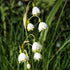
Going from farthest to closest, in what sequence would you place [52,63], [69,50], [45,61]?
[69,50]
[52,63]
[45,61]

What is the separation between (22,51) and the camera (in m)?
1.33

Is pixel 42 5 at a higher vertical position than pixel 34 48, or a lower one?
higher

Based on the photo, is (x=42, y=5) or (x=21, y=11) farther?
(x=21, y=11)

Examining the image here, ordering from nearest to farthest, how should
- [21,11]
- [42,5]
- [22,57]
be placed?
[22,57], [42,5], [21,11]

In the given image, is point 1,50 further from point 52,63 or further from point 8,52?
point 52,63

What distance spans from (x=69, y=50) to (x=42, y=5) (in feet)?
3.88

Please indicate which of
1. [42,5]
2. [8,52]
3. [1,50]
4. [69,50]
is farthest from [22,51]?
[42,5]

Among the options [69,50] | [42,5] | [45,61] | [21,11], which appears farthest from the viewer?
[21,11]

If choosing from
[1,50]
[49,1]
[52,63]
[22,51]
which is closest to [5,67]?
[1,50]

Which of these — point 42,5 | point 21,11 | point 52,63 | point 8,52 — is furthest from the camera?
point 21,11

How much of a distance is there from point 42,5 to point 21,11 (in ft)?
1.54

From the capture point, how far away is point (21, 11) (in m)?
3.50

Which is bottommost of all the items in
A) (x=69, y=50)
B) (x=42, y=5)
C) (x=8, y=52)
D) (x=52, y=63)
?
(x=52, y=63)

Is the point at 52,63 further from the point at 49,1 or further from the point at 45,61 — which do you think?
the point at 49,1
